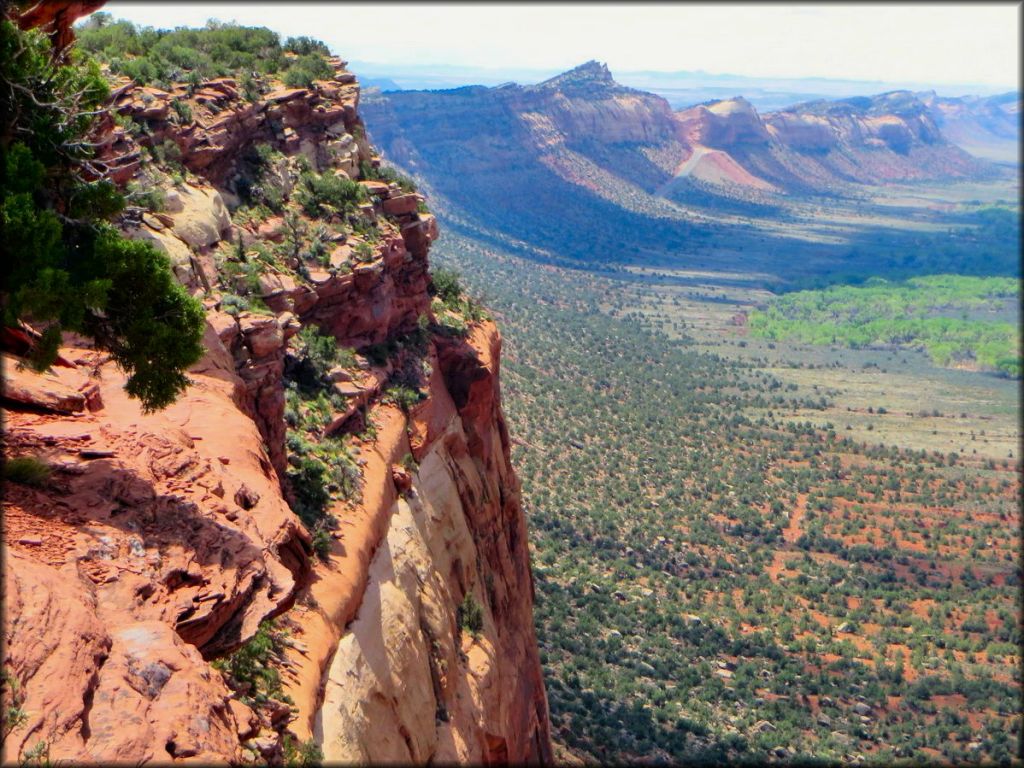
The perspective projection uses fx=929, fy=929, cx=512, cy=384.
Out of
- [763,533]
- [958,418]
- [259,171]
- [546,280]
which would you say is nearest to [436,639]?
[259,171]

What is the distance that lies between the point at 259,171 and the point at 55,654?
763 inches

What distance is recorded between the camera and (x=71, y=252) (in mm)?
14305

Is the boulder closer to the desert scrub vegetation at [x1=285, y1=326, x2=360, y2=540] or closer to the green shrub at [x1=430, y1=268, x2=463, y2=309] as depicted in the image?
the desert scrub vegetation at [x1=285, y1=326, x2=360, y2=540]

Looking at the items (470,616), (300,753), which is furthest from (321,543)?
(470,616)

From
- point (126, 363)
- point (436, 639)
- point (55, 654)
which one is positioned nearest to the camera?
point (55, 654)

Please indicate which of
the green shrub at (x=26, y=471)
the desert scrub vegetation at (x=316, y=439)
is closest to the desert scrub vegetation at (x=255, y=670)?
the green shrub at (x=26, y=471)

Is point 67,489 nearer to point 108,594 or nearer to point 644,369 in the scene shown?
point 108,594

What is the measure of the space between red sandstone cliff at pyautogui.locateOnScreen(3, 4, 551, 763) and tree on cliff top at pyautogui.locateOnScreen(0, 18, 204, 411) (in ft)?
2.77

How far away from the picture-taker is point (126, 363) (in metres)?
14.9

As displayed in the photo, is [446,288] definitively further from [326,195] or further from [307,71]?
[307,71]

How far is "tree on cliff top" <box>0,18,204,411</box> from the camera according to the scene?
1320 cm

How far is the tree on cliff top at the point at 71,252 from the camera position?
13.2 meters

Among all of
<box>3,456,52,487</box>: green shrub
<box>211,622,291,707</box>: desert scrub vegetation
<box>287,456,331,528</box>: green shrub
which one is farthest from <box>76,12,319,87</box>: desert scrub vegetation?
<box>211,622,291,707</box>: desert scrub vegetation

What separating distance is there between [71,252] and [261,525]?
5.13m
